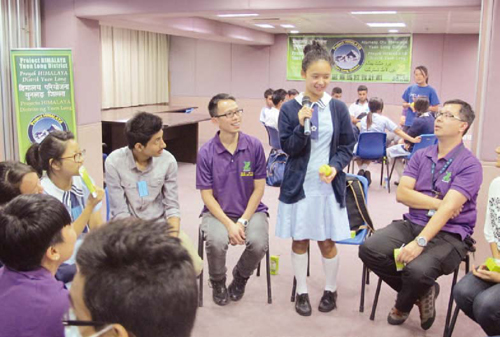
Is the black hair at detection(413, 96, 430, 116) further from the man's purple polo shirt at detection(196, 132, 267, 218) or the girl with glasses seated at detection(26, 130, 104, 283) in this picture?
the girl with glasses seated at detection(26, 130, 104, 283)

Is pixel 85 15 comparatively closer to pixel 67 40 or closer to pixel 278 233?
pixel 67 40

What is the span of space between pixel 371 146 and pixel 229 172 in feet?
11.2

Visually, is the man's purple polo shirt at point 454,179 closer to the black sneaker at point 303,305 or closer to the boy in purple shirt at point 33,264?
the black sneaker at point 303,305

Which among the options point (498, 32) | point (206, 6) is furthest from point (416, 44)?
point (498, 32)

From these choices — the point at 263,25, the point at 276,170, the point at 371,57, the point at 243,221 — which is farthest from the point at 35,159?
the point at 371,57

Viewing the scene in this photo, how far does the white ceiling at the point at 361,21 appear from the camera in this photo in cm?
740

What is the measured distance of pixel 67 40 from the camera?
5.65m

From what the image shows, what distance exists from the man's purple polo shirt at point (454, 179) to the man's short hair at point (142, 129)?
4.91 ft

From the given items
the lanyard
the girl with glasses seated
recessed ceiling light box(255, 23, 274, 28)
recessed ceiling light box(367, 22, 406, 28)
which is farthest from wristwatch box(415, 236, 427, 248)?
recessed ceiling light box(255, 23, 274, 28)

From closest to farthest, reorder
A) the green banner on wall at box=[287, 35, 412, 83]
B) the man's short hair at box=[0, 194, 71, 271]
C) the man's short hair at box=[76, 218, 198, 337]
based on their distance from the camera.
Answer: the man's short hair at box=[76, 218, 198, 337] → the man's short hair at box=[0, 194, 71, 271] → the green banner on wall at box=[287, 35, 412, 83]

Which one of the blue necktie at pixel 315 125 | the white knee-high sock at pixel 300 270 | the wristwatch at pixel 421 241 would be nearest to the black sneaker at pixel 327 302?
the white knee-high sock at pixel 300 270

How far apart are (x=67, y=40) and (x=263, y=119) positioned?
3.02 m

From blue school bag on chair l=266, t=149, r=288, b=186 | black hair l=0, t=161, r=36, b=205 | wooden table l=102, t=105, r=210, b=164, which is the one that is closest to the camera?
black hair l=0, t=161, r=36, b=205

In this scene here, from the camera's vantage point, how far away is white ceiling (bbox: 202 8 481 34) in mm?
7402
